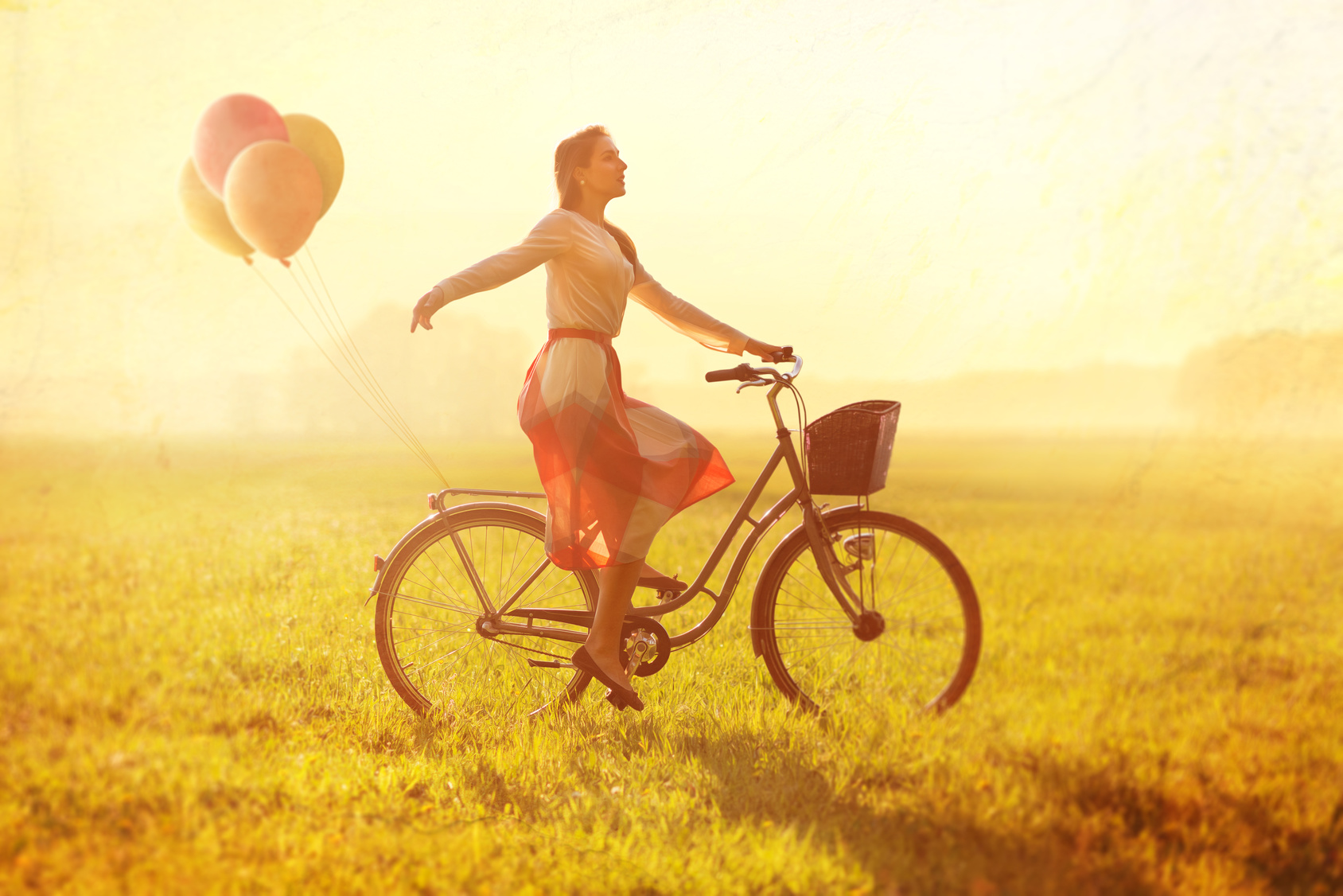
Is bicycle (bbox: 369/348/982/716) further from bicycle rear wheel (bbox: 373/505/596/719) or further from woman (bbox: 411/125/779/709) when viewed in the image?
woman (bbox: 411/125/779/709)

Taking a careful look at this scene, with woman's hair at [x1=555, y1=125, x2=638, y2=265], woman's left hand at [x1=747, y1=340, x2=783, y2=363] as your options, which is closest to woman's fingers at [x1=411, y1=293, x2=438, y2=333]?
woman's hair at [x1=555, y1=125, x2=638, y2=265]

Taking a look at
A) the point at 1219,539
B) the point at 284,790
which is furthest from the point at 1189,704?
the point at 284,790

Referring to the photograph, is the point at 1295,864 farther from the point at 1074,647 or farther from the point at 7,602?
the point at 7,602

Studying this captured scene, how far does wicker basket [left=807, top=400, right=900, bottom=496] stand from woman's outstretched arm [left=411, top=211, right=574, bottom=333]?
1351 millimetres

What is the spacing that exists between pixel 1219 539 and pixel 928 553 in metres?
3.29

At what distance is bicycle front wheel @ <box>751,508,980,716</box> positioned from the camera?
332 centimetres

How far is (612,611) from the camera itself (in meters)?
3.59

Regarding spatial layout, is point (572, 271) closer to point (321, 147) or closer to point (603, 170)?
point (603, 170)

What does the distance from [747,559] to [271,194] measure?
2.55 metres

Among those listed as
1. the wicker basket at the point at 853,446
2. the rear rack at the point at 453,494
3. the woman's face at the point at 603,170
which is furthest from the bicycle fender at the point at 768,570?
the woman's face at the point at 603,170

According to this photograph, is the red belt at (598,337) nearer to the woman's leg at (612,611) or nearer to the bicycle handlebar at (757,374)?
the bicycle handlebar at (757,374)

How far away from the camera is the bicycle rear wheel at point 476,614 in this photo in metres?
3.79

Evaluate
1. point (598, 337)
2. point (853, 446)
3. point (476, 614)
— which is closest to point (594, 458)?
point (598, 337)

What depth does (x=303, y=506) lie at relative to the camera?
8.64 metres
